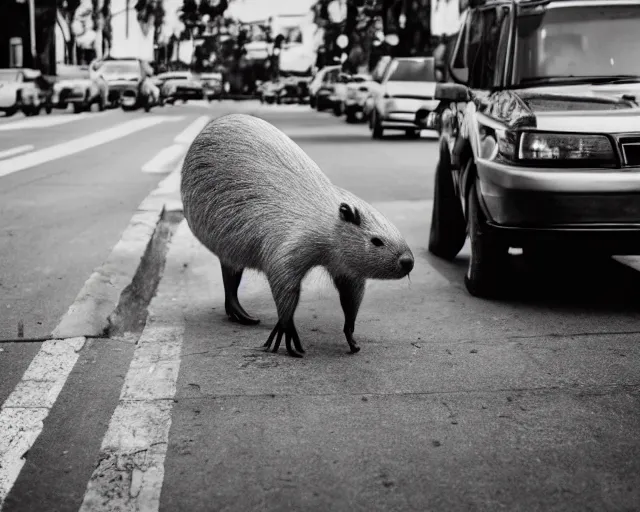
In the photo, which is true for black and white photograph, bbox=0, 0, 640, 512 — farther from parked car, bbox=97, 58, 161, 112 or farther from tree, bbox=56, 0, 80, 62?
tree, bbox=56, 0, 80, 62

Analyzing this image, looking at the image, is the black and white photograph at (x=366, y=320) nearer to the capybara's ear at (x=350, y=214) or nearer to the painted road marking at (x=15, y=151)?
the capybara's ear at (x=350, y=214)

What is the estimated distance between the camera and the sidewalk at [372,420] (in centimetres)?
330

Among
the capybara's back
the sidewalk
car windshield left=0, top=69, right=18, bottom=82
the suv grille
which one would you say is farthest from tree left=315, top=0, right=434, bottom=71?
the sidewalk

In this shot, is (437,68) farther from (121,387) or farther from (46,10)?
(46,10)

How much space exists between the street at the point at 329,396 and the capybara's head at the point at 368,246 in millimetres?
466

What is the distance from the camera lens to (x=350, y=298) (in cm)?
496

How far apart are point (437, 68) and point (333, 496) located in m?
5.79

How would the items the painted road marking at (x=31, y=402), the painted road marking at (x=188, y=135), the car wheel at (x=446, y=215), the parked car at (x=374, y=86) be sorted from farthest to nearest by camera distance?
1. the parked car at (x=374, y=86)
2. the painted road marking at (x=188, y=135)
3. the car wheel at (x=446, y=215)
4. the painted road marking at (x=31, y=402)

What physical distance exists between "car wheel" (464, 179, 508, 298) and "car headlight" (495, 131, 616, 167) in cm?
52

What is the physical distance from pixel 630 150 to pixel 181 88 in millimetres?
49646

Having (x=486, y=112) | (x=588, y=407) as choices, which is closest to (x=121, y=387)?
(x=588, y=407)

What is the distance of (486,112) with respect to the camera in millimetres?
6344

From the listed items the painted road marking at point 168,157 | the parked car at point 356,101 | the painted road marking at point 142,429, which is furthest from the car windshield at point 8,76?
the painted road marking at point 142,429

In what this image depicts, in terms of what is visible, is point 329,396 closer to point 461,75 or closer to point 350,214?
point 350,214
